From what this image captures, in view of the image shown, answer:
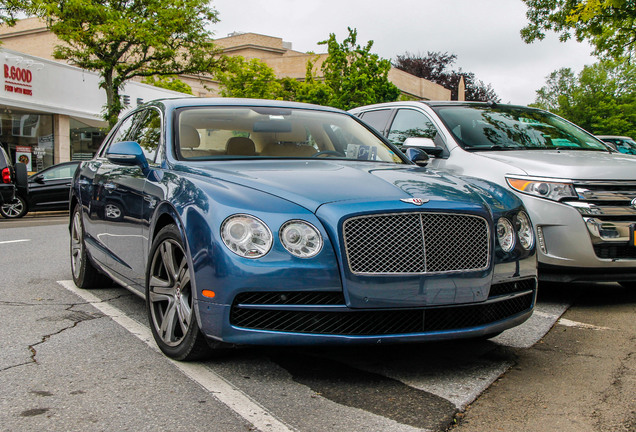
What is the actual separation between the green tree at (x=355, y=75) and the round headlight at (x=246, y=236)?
97.3 feet

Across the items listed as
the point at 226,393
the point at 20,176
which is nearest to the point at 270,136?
the point at 226,393

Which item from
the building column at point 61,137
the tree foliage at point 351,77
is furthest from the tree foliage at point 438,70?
the building column at point 61,137

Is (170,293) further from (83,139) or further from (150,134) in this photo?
(83,139)

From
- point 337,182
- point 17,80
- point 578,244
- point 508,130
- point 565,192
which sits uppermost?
point 17,80

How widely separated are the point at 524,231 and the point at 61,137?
2658cm

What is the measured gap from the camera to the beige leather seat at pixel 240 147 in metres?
4.87

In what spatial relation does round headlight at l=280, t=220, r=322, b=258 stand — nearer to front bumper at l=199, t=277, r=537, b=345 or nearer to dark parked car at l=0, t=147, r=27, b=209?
front bumper at l=199, t=277, r=537, b=345

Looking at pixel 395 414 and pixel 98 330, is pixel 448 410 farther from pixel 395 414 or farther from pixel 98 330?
pixel 98 330

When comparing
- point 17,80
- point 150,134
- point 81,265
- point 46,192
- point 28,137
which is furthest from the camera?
point 28,137

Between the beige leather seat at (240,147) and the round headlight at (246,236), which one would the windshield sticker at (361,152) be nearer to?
the beige leather seat at (240,147)

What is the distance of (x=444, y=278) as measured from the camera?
3547 mm

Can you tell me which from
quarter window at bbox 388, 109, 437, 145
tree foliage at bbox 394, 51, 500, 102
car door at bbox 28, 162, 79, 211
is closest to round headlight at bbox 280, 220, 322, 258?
quarter window at bbox 388, 109, 437, 145

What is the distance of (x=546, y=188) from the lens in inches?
225

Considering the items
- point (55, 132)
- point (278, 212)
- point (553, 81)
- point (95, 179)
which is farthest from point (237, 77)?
point (553, 81)
